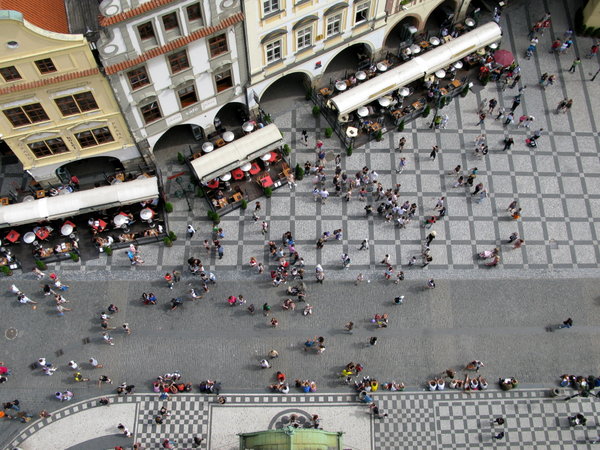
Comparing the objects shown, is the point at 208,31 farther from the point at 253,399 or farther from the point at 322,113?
the point at 253,399

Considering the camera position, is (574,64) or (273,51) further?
(574,64)

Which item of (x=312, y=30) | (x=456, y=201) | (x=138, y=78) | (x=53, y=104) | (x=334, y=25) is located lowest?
(x=456, y=201)

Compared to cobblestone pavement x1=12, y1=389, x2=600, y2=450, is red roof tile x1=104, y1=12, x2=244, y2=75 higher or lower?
higher

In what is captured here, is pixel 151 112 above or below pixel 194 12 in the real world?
below

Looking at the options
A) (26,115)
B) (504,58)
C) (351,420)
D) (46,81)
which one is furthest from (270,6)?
(351,420)

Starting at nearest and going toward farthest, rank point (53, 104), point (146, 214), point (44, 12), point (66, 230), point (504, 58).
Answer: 1. point (44, 12)
2. point (53, 104)
3. point (66, 230)
4. point (146, 214)
5. point (504, 58)

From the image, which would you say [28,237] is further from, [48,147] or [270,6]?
[270,6]

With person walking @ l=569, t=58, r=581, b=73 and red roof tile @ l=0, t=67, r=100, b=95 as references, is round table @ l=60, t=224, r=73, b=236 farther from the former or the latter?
person walking @ l=569, t=58, r=581, b=73

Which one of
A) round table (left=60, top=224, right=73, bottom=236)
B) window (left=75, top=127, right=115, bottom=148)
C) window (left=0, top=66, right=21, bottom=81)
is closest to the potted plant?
window (left=75, top=127, right=115, bottom=148)

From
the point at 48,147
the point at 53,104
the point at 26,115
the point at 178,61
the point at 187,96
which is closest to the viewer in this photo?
the point at 53,104
